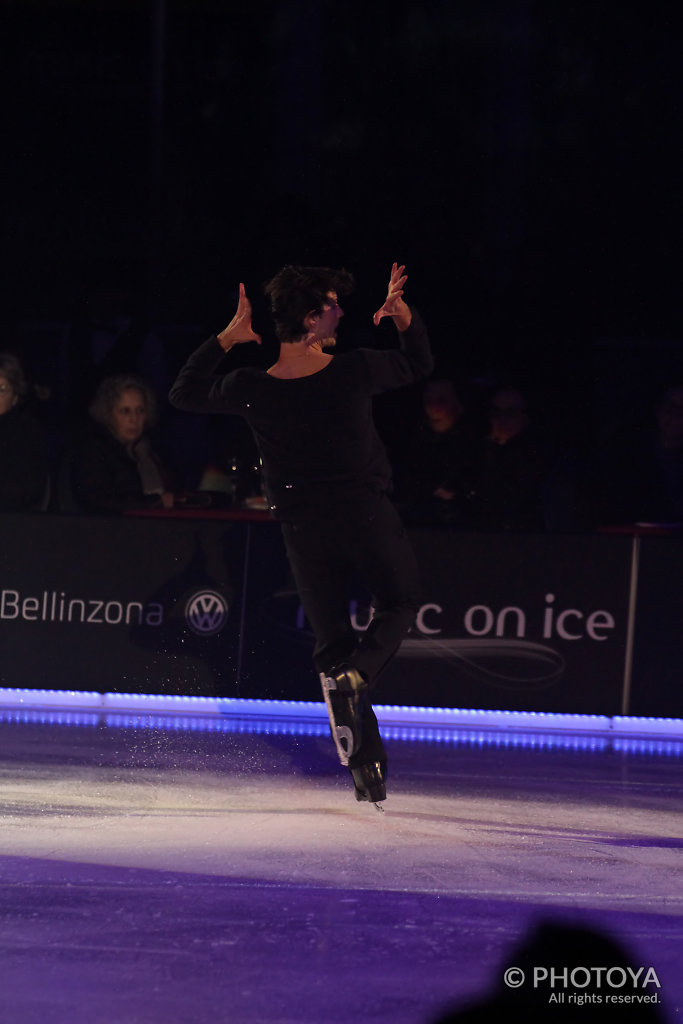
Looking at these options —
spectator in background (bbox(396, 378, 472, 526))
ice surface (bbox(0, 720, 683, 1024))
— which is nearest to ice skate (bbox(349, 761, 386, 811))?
ice surface (bbox(0, 720, 683, 1024))

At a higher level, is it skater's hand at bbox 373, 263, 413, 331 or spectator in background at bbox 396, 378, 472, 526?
skater's hand at bbox 373, 263, 413, 331

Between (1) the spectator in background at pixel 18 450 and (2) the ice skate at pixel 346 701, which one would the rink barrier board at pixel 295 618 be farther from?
(2) the ice skate at pixel 346 701

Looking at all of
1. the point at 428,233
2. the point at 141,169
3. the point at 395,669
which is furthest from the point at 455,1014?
the point at 141,169

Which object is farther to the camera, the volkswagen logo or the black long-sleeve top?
the volkswagen logo

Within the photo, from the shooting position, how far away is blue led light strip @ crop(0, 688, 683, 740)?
291 inches

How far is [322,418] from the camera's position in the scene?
15.8ft

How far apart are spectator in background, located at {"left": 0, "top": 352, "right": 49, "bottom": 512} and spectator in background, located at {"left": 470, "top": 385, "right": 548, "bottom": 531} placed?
242cm

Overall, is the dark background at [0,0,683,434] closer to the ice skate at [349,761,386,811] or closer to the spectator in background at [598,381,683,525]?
the spectator in background at [598,381,683,525]

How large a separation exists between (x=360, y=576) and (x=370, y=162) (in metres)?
7.97

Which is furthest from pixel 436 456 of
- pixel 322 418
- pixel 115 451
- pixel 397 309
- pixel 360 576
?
pixel 322 418

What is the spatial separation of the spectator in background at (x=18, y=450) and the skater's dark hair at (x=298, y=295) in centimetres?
331

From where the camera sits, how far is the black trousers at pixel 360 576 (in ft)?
16.2

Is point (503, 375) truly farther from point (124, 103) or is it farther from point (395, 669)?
point (124, 103)

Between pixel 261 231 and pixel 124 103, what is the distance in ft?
15.4
